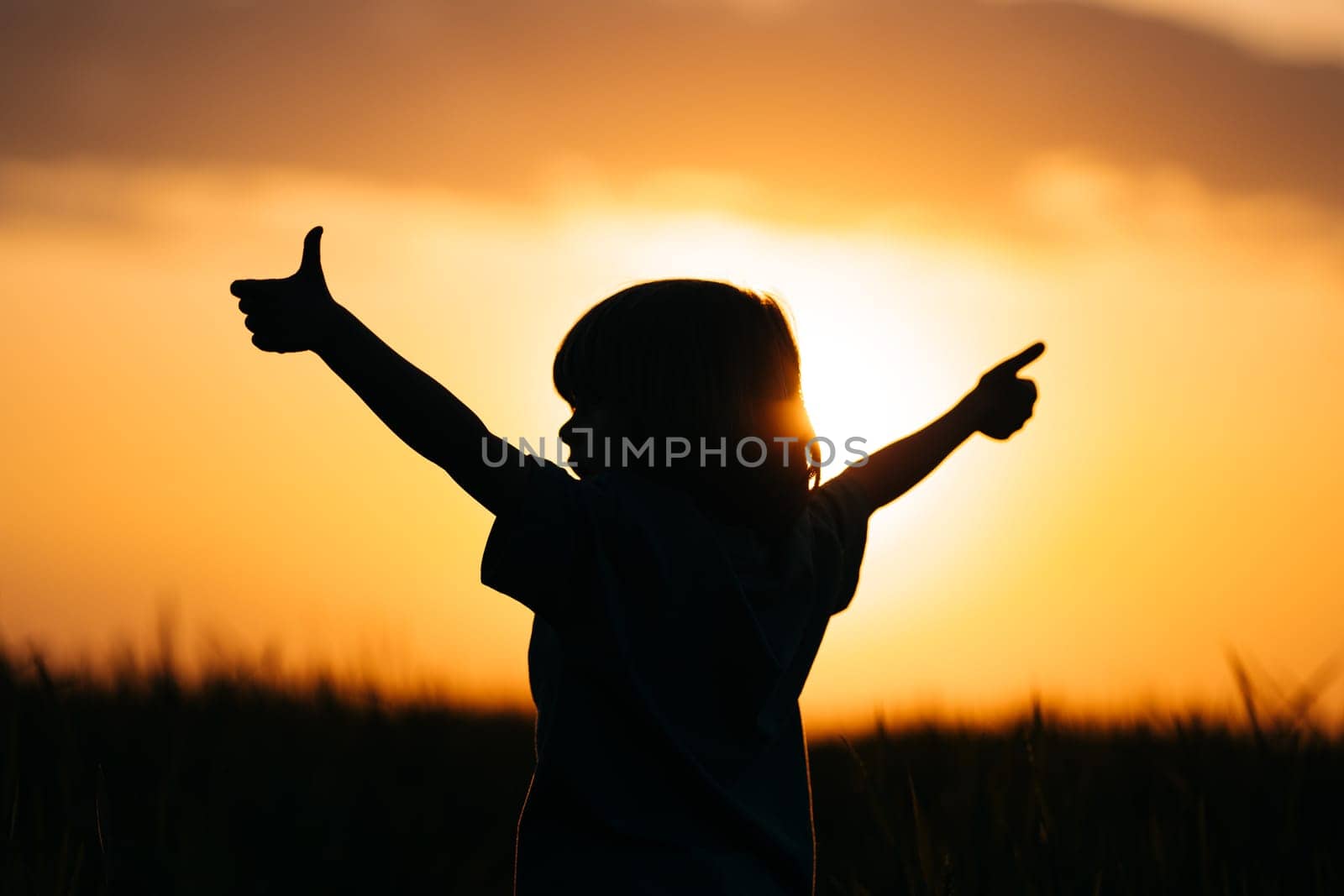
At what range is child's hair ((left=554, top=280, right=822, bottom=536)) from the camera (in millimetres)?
1864

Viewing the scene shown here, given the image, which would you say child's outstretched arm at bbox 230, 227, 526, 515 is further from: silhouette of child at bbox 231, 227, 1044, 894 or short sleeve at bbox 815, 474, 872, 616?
short sleeve at bbox 815, 474, 872, 616

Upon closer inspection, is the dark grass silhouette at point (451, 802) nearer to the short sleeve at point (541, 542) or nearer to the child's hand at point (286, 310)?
the short sleeve at point (541, 542)

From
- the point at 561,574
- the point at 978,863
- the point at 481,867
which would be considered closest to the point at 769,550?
the point at 561,574

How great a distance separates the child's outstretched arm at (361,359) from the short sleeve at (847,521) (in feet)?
2.76

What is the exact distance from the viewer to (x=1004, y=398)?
2.60 metres

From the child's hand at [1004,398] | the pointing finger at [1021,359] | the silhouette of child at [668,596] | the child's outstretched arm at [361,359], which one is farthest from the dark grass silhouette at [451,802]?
the child's outstretched arm at [361,359]

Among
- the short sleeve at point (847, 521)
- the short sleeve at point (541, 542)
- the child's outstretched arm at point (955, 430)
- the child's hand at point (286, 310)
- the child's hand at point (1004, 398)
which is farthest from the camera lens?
the child's hand at point (1004, 398)

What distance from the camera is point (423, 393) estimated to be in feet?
5.04

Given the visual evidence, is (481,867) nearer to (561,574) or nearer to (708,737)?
(708,737)

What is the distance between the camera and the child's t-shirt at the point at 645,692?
1.73m

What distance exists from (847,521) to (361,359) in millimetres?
1039

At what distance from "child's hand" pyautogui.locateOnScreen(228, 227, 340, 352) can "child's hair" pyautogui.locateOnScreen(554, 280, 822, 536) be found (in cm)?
47

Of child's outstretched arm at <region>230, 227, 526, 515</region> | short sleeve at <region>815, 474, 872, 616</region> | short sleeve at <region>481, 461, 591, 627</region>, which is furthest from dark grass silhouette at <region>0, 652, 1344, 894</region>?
child's outstretched arm at <region>230, 227, 526, 515</region>

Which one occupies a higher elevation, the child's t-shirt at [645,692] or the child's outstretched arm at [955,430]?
the child's outstretched arm at [955,430]
